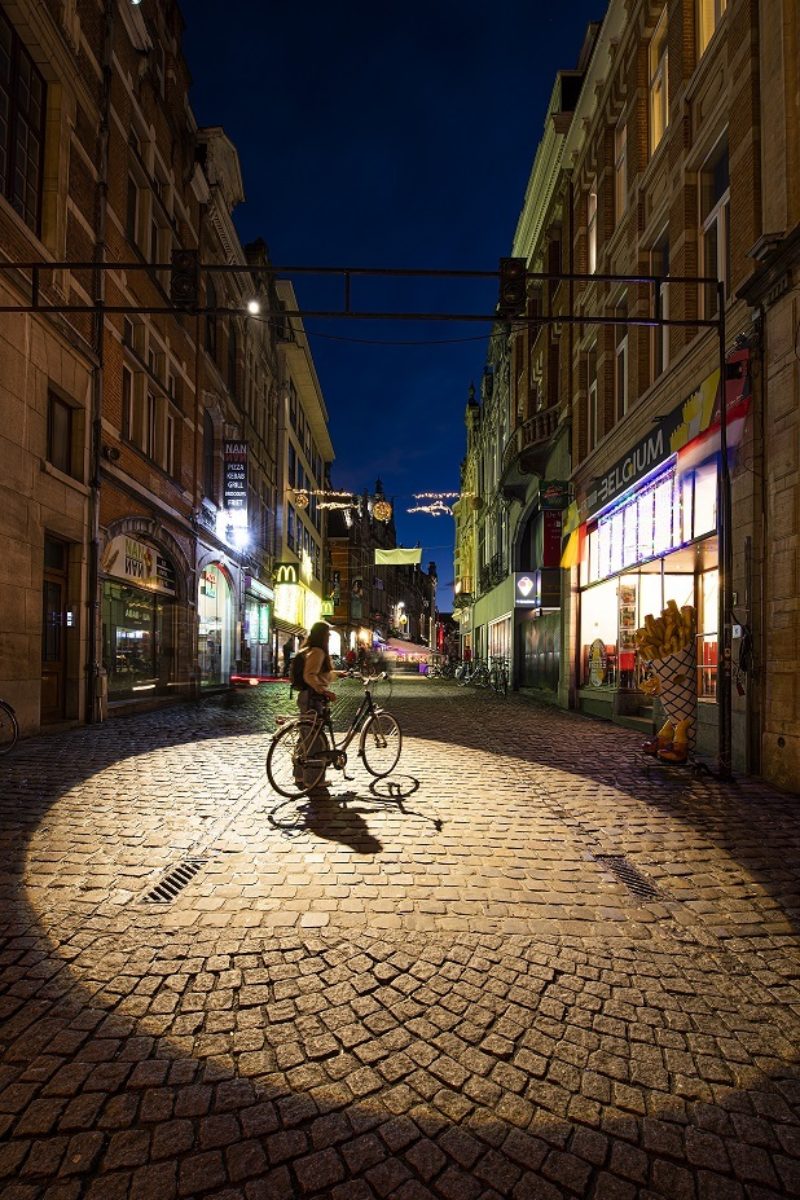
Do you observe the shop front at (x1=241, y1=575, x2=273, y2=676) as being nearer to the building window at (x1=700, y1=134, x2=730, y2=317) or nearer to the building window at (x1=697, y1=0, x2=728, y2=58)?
the building window at (x1=700, y1=134, x2=730, y2=317)

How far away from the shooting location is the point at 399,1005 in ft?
9.43

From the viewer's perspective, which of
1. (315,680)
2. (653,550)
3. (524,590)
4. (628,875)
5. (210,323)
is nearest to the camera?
(628,875)

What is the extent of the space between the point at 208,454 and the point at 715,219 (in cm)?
1697

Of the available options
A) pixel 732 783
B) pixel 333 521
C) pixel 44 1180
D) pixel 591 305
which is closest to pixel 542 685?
pixel 591 305

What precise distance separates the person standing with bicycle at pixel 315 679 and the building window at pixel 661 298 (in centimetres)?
855

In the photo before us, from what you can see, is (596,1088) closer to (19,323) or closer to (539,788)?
(539,788)

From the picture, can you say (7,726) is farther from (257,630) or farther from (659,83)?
(257,630)

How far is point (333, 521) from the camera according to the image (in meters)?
63.4

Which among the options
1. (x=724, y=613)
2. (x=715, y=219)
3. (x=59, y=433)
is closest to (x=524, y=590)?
(x=715, y=219)

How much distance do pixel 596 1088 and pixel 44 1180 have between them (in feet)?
5.95

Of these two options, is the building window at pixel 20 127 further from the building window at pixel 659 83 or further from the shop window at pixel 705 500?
the shop window at pixel 705 500

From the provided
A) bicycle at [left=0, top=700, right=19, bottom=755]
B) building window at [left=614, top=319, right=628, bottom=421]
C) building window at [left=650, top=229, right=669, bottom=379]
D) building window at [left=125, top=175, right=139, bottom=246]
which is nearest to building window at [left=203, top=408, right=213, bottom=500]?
building window at [left=125, top=175, right=139, bottom=246]

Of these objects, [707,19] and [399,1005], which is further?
[707,19]

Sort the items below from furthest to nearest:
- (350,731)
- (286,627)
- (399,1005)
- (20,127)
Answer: (286,627)
(20,127)
(350,731)
(399,1005)
